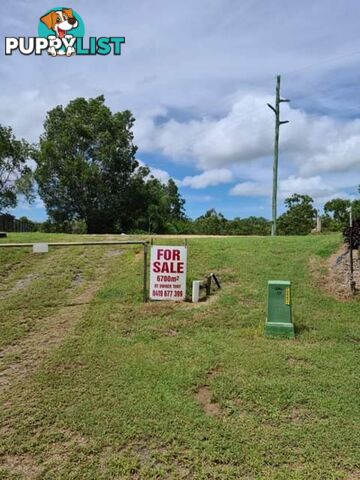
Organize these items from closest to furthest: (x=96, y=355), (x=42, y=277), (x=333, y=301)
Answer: (x=96, y=355) < (x=333, y=301) < (x=42, y=277)

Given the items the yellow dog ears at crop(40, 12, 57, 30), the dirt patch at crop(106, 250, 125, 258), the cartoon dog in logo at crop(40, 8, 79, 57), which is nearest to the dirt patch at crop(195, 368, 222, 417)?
the dirt patch at crop(106, 250, 125, 258)

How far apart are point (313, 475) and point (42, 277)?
6250 mm

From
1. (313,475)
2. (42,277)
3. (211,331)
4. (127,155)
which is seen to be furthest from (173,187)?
(313,475)

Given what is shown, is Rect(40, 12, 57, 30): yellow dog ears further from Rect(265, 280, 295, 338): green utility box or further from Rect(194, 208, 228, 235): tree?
Rect(194, 208, 228, 235): tree

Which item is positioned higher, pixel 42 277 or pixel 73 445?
pixel 42 277

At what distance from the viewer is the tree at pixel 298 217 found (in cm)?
2295

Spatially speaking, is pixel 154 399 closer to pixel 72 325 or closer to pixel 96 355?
pixel 96 355

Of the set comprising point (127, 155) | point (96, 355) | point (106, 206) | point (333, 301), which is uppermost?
point (127, 155)

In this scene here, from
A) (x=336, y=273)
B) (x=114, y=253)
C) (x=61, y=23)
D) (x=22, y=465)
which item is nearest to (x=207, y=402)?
(x=22, y=465)

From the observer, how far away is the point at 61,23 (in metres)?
9.80

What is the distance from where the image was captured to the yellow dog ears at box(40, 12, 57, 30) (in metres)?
9.75

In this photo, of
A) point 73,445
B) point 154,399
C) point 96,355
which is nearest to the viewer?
point 73,445

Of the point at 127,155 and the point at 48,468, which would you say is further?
the point at 127,155

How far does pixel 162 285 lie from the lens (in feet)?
20.0
